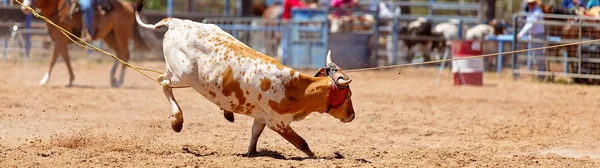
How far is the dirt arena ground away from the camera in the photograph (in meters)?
6.88

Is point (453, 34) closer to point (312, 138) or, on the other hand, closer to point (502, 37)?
point (502, 37)

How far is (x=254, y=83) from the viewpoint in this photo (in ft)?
22.2

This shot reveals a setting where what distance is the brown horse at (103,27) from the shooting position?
43.9ft

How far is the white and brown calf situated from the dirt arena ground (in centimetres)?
32

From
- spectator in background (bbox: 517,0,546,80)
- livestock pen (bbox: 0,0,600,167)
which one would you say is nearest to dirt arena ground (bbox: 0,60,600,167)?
livestock pen (bbox: 0,0,600,167)

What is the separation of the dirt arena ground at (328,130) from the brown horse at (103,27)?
0.48 metres

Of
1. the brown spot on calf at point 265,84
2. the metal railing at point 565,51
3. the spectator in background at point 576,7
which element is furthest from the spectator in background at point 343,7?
the brown spot on calf at point 265,84

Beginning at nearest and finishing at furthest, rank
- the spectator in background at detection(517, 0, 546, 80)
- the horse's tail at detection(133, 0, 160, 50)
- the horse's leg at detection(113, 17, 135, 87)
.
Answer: the horse's leg at detection(113, 17, 135, 87)
the horse's tail at detection(133, 0, 160, 50)
the spectator in background at detection(517, 0, 546, 80)

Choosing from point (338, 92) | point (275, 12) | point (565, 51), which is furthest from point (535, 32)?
point (338, 92)

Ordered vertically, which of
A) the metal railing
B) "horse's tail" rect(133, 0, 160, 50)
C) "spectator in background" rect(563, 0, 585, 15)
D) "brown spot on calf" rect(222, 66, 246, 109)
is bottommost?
the metal railing

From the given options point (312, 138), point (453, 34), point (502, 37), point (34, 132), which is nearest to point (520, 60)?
point (502, 37)

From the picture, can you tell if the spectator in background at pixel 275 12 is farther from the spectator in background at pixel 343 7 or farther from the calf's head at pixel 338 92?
the calf's head at pixel 338 92

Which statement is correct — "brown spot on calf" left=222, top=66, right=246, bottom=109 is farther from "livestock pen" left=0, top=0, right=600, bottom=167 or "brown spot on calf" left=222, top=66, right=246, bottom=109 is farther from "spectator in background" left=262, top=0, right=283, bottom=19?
"spectator in background" left=262, top=0, right=283, bottom=19

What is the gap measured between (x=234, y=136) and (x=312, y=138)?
0.71 m
